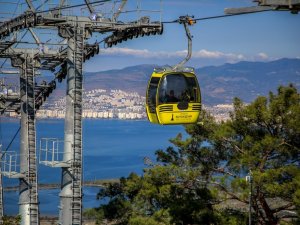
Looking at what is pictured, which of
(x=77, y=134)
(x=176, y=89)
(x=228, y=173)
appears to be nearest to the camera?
(x=176, y=89)

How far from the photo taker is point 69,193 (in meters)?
15.2

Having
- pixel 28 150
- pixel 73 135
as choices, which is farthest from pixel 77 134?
pixel 28 150

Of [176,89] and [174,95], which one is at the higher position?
[176,89]

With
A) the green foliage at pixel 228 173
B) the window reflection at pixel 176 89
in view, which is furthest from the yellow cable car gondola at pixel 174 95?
the green foliage at pixel 228 173

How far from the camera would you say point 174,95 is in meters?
13.1

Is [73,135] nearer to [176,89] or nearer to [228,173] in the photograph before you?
[176,89]

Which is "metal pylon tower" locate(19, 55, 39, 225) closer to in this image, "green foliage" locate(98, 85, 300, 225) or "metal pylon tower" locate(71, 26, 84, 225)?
"green foliage" locate(98, 85, 300, 225)

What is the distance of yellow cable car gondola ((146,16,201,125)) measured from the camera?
1296cm

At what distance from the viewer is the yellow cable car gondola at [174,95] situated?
13.0m

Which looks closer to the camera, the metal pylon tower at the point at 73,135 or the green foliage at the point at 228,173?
the metal pylon tower at the point at 73,135

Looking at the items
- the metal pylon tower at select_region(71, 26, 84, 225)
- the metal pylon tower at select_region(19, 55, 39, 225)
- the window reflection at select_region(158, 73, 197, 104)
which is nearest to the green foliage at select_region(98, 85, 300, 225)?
the metal pylon tower at select_region(19, 55, 39, 225)

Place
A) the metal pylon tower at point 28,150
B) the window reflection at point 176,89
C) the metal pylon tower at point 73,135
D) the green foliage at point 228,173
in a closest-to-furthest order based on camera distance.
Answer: the window reflection at point 176,89, the metal pylon tower at point 73,135, the green foliage at point 228,173, the metal pylon tower at point 28,150

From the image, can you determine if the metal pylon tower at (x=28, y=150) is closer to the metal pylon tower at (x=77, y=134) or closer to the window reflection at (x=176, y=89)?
the metal pylon tower at (x=77, y=134)

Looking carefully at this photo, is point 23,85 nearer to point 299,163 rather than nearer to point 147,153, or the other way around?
point 299,163
